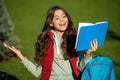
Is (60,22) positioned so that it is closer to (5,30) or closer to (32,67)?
(32,67)

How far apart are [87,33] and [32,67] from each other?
106 centimetres

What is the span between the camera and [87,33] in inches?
145

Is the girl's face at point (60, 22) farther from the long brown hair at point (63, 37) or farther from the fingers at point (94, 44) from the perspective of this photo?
the fingers at point (94, 44)

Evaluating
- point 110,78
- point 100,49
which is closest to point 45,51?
point 110,78

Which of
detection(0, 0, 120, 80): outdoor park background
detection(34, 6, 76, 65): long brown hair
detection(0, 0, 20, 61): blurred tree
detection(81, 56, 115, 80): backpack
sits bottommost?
detection(0, 0, 120, 80): outdoor park background

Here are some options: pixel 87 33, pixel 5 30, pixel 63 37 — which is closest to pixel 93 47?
pixel 87 33

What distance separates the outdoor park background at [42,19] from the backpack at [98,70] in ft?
9.70

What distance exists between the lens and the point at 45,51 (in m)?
4.31

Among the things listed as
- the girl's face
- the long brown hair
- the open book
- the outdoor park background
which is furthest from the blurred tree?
the open book

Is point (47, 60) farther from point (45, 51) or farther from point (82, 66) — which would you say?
point (82, 66)

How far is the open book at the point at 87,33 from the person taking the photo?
363 cm

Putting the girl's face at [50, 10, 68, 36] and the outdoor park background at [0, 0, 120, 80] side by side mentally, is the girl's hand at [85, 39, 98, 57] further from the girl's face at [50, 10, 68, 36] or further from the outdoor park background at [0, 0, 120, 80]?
the outdoor park background at [0, 0, 120, 80]

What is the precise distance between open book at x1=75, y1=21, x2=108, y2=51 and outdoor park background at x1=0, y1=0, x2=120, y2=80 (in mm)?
3070

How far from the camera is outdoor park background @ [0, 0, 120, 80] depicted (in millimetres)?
8039
